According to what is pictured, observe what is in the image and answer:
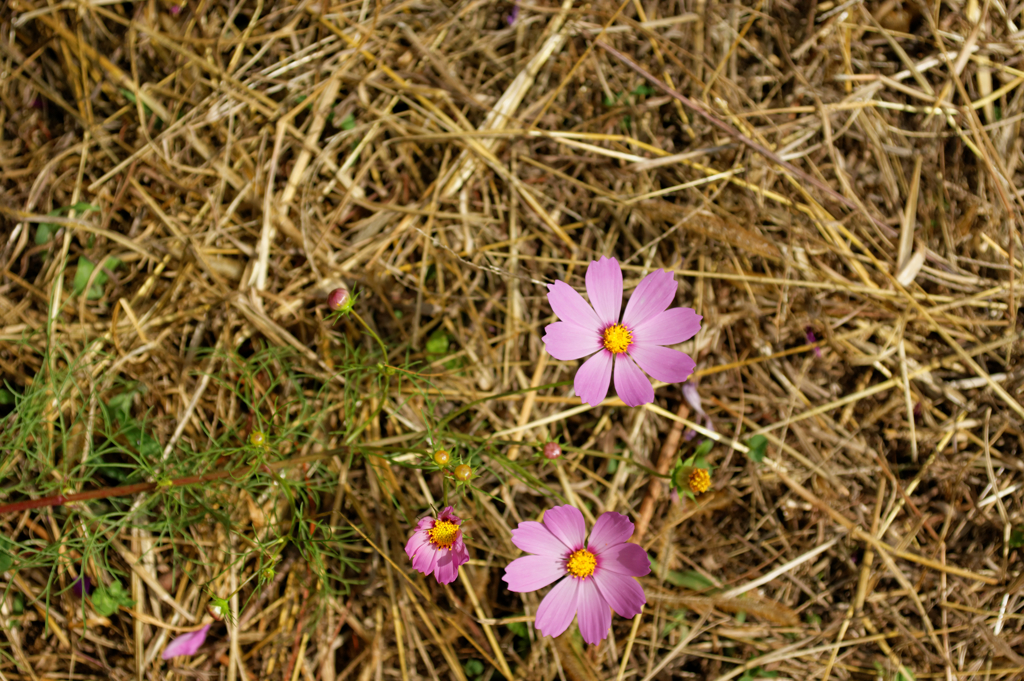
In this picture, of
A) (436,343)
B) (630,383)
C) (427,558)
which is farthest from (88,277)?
(630,383)

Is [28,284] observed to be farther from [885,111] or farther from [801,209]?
[885,111]

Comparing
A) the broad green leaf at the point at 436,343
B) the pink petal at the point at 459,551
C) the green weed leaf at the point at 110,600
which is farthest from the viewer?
the broad green leaf at the point at 436,343

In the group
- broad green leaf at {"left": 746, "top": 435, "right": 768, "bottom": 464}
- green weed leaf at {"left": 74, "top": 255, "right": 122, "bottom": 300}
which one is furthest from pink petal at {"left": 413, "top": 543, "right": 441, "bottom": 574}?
green weed leaf at {"left": 74, "top": 255, "right": 122, "bottom": 300}

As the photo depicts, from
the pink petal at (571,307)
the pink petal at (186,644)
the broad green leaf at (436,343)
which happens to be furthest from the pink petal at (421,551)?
the pink petal at (186,644)

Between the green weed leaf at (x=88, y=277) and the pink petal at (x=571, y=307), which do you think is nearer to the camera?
the pink petal at (x=571, y=307)

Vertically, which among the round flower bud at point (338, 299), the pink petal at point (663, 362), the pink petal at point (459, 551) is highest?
the pink petal at point (663, 362)

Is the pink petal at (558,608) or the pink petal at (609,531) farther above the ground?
the pink petal at (609,531)

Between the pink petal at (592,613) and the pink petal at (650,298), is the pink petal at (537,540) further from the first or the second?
the pink petal at (650,298)
